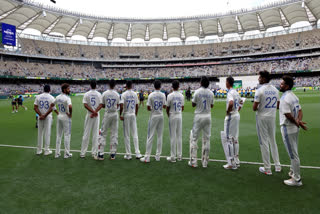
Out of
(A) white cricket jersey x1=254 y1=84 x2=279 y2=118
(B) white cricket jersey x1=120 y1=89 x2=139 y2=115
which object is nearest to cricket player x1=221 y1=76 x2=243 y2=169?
(A) white cricket jersey x1=254 y1=84 x2=279 y2=118

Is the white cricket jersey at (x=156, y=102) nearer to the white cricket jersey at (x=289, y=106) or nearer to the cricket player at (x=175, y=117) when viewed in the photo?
the cricket player at (x=175, y=117)

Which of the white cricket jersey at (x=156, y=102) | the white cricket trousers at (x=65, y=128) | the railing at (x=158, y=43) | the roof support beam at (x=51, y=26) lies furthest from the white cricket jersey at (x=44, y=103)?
the railing at (x=158, y=43)

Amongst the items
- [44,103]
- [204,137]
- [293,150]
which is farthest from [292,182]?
[44,103]

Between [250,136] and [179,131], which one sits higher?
[179,131]

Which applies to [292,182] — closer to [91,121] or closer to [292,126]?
[292,126]

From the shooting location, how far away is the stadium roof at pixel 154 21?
41.4 m

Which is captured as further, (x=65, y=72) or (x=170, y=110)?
(x=65, y=72)

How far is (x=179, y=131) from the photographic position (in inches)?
218

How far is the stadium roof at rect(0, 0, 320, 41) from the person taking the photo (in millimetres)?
41388

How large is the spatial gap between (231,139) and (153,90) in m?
51.2

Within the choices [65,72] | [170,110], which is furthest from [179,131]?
[65,72]

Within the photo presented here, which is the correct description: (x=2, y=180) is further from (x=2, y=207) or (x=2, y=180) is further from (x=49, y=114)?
(x=49, y=114)

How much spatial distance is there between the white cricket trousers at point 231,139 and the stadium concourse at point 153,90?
0.42 feet

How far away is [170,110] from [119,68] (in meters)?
62.9
